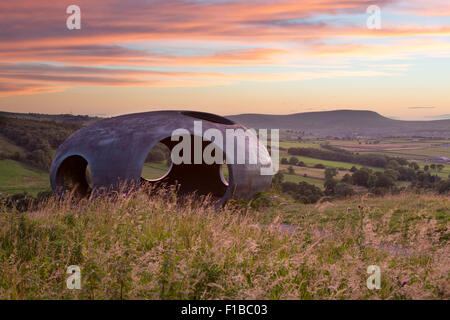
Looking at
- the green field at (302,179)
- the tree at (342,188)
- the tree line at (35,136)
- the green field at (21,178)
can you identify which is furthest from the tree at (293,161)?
the green field at (21,178)

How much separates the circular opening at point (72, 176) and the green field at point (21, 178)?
14.7 metres

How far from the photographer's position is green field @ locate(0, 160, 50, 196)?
2887 centimetres

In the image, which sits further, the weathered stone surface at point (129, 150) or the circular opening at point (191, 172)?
the circular opening at point (191, 172)

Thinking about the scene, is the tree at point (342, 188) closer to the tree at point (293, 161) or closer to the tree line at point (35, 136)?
the tree at point (293, 161)

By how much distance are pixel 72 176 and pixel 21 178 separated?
21.5 m

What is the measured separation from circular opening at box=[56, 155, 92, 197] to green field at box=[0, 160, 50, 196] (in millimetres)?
14701

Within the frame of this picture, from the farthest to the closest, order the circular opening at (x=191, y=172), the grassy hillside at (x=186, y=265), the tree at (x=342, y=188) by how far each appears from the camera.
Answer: the tree at (x=342, y=188), the circular opening at (x=191, y=172), the grassy hillside at (x=186, y=265)

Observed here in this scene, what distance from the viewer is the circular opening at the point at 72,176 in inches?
516

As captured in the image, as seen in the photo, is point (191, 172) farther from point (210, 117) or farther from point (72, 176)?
point (72, 176)

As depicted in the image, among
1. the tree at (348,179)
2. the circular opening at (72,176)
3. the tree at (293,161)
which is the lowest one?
the tree at (348,179)

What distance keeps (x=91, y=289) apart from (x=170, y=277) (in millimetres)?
781

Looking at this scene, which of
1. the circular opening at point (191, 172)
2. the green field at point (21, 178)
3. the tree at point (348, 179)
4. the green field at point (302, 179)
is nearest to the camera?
the circular opening at point (191, 172)

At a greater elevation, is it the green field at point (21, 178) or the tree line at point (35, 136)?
the tree line at point (35, 136)
